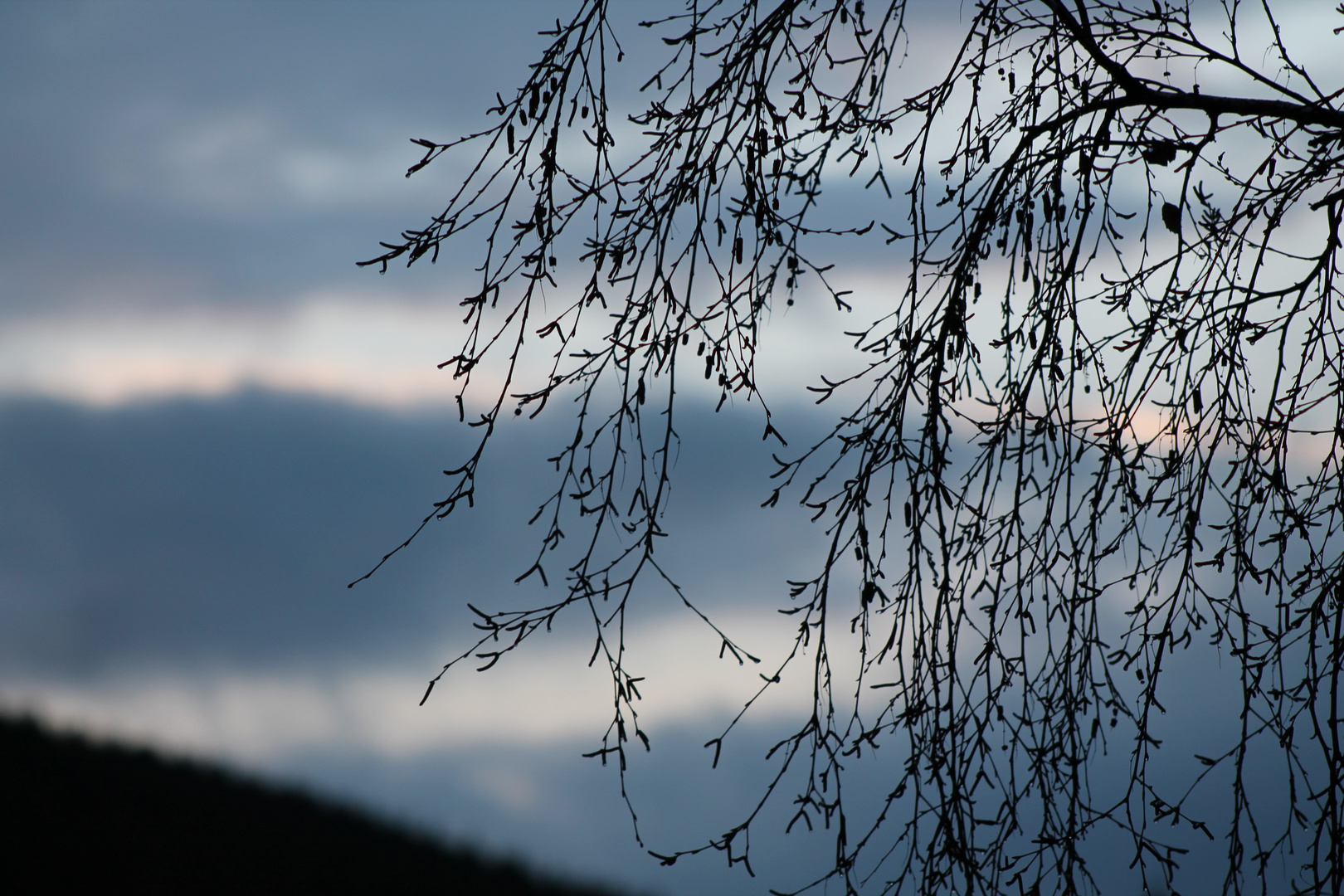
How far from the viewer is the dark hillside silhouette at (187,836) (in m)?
4.41

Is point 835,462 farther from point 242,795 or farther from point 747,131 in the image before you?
point 242,795

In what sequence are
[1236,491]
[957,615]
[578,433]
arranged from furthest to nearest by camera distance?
[1236,491] → [578,433] → [957,615]

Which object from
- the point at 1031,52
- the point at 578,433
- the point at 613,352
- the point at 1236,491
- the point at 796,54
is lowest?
the point at 578,433

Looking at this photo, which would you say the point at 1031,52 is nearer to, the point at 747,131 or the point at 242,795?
the point at 747,131

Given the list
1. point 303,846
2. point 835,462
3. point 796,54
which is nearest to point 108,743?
point 303,846

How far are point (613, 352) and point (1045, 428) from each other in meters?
1.21

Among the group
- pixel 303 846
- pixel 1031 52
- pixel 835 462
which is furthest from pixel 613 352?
pixel 303 846

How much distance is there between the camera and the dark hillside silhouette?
4.41m

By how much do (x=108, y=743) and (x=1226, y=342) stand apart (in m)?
5.86

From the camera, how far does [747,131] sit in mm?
2883

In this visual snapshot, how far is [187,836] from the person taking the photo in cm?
483

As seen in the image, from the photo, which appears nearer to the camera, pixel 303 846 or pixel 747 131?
pixel 747 131

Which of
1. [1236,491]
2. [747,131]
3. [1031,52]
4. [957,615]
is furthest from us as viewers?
[1031,52]

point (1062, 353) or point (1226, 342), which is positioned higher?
point (1226, 342)
